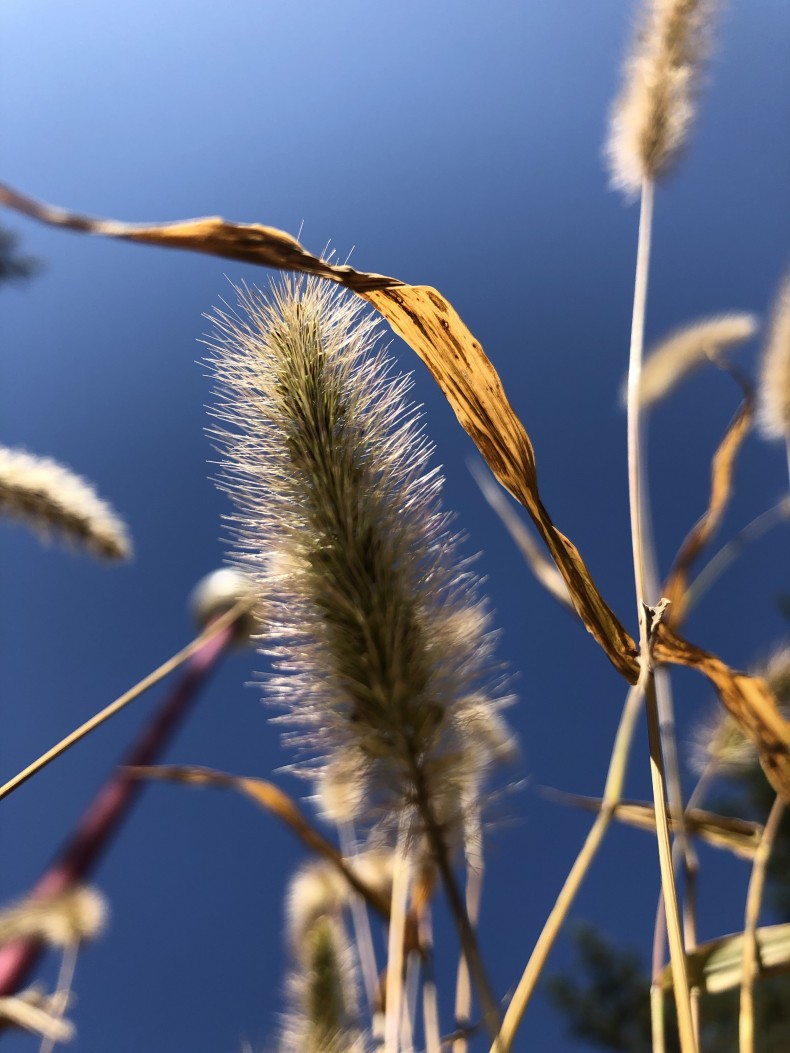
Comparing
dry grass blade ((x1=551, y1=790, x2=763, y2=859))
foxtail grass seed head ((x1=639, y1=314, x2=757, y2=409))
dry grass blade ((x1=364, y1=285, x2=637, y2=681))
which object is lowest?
dry grass blade ((x1=551, y1=790, x2=763, y2=859))

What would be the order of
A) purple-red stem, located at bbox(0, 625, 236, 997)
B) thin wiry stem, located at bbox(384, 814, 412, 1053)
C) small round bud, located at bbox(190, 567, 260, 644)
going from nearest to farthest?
thin wiry stem, located at bbox(384, 814, 412, 1053)
purple-red stem, located at bbox(0, 625, 236, 997)
small round bud, located at bbox(190, 567, 260, 644)

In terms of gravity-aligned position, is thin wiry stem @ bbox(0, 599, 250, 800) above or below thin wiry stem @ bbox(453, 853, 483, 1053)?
above

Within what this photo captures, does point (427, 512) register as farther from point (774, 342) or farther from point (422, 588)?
point (774, 342)

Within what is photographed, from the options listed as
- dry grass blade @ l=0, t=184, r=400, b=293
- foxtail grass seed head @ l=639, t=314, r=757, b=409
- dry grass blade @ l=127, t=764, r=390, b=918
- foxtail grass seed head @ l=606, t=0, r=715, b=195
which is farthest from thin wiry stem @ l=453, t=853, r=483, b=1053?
foxtail grass seed head @ l=606, t=0, r=715, b=195

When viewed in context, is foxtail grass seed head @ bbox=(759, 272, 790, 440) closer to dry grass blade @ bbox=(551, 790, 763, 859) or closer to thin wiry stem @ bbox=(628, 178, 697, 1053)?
thin wiry stem @ bbox=(628, 178, 697, 1053)

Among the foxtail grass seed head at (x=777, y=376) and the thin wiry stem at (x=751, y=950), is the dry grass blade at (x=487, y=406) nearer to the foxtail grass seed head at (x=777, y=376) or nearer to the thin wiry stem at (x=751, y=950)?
the thin wiry stem at (x=751, y=950)
